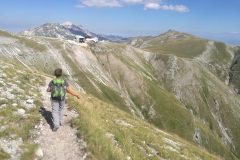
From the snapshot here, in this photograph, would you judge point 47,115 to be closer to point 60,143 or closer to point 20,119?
point 20,119

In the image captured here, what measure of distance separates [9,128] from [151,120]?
142m

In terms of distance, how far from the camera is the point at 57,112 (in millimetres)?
19438

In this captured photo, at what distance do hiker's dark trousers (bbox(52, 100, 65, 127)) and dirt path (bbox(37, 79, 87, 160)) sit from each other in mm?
426

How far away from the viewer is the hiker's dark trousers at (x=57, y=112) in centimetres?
1925

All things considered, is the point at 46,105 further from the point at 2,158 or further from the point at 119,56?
the point at 119,56

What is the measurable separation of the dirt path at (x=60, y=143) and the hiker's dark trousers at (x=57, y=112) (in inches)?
16.8

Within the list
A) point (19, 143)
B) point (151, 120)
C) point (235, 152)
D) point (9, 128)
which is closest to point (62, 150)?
point (19, 143)

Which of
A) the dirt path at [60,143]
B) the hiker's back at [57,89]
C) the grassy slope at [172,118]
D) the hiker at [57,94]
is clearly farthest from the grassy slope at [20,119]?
the grassy slope at [172,118]

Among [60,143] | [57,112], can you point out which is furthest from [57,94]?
[60,143]

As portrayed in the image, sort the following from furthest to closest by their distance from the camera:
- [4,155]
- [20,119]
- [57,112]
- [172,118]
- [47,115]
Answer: [172,118], [47,115], [20,119], [57,112], [4,155]

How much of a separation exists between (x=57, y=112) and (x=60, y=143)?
7.09 feet

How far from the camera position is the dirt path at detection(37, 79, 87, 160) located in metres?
16.9

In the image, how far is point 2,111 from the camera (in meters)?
20.4

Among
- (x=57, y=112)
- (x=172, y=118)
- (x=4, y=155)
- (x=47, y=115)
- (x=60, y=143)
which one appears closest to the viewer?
(x=4, y=155)
